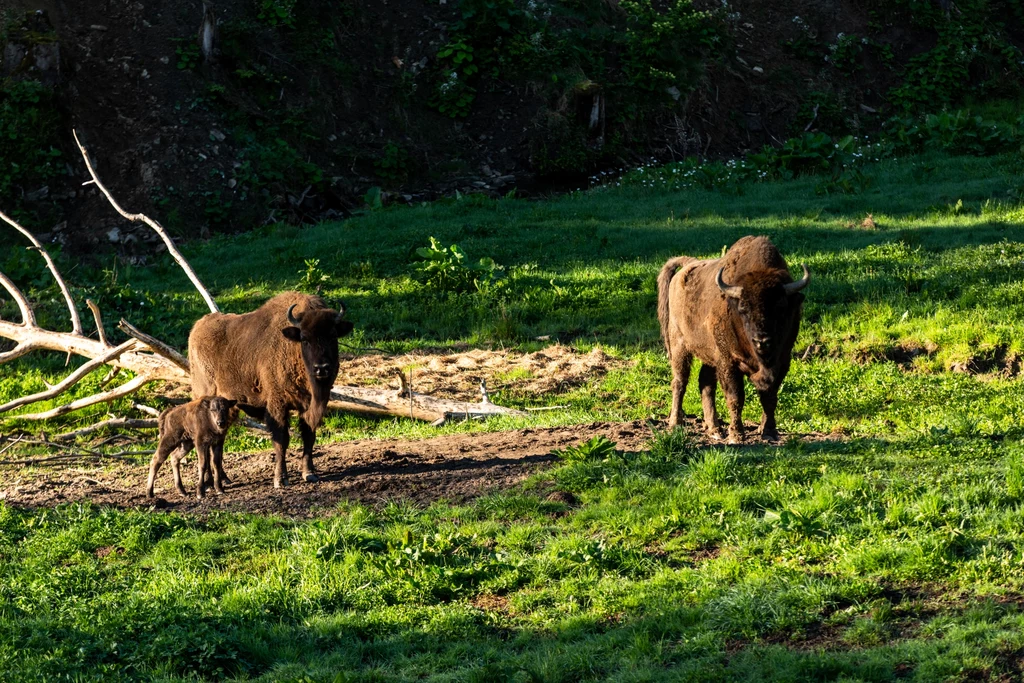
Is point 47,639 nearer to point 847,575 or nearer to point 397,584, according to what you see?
point 397,584

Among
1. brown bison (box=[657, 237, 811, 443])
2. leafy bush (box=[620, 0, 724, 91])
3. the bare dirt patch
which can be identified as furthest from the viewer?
leafy bush (box=[620, 0, 724, 91])

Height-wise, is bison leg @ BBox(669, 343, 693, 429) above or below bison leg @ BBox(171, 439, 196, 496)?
above

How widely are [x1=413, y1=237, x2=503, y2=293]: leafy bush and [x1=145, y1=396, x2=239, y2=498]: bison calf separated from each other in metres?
7.28

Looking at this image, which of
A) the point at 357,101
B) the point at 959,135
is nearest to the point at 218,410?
the point at 357,101

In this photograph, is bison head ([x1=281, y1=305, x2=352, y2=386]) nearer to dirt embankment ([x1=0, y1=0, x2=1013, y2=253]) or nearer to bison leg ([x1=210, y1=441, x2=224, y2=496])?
bison leg ([x1=210, y1=441, x2=224, y2=496])

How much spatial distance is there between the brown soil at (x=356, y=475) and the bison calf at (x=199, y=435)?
183mm

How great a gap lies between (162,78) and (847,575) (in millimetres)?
20288

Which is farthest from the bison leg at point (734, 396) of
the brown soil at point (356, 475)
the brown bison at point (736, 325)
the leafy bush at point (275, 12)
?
the leafy bush at point (275, 12)

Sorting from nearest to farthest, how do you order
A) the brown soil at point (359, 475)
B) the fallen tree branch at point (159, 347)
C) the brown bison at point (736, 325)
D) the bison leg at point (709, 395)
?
the brown soil at point (359, 475) → the brown bison at point (736, 325) → the bison leg at point (709, 395) → the fallen tree branch at point (159, 347)

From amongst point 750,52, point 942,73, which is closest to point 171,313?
point 750,52

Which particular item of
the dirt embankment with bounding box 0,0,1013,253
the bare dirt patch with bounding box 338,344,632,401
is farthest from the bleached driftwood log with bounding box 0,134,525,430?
the dirt embankment with bounding box 0,0,1013,253

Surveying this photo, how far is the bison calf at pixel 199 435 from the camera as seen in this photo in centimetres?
1034

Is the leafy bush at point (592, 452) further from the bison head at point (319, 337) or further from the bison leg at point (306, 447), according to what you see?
the bison leg at point (306, 447)

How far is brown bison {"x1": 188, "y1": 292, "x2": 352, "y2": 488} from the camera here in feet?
32.5
